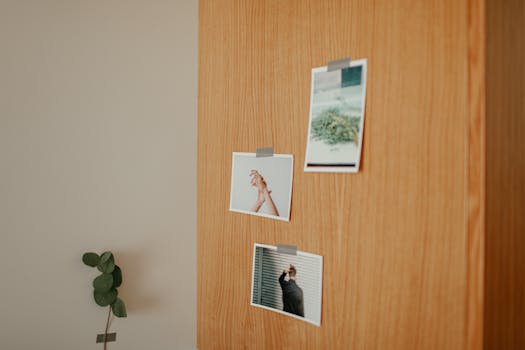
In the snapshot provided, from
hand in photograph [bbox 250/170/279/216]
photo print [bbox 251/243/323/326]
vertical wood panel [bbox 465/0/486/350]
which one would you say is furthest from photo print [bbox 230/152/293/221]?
vertical wood panel [bbox 465/0/486/350]

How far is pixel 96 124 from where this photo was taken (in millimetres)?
1589

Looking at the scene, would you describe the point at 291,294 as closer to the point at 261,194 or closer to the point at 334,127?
the point at 261,194

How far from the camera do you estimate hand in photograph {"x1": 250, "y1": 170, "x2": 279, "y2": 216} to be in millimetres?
1189

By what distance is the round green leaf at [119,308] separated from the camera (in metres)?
1.54

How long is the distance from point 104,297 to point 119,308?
7cm

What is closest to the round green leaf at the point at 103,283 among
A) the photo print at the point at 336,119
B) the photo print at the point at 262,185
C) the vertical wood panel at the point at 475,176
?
the photo print at the point at 262,185

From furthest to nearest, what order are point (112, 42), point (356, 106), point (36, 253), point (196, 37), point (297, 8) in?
point (196, 37)
point (112, 42)
point (36, 253)
point (297, 8)
point (356, 106)

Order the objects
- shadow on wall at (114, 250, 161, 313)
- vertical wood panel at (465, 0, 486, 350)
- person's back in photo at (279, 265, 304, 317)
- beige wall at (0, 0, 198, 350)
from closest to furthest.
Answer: vertical wood panel at (465, 0, 486, 350) < person's back in photo at (279, 265, 304, 317) < beige wall at (0, 0, 198, 350) < shadow on wall at (114, 250, 161, 313)

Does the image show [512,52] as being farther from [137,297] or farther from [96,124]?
[137,297]

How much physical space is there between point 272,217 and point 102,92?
85 cm

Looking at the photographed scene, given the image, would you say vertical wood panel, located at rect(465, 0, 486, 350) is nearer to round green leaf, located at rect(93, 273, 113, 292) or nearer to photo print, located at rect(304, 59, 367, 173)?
photo print, located at rect(304, 59, 367, 173)

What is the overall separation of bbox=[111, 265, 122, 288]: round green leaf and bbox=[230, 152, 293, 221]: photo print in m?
0.54

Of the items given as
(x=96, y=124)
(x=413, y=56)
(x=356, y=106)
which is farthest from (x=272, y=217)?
(x=96, y=124)

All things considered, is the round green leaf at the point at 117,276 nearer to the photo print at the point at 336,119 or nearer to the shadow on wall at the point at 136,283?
the shadow on wall at the point at 136,283
